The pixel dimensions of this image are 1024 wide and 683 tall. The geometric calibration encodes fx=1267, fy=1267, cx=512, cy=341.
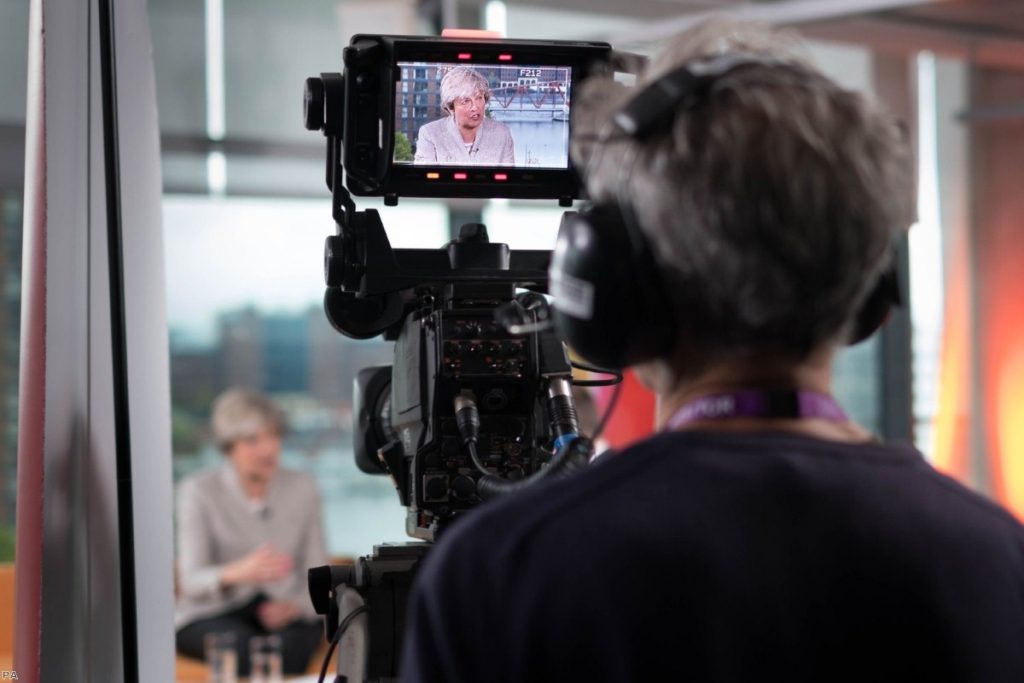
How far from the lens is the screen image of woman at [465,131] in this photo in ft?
4.75

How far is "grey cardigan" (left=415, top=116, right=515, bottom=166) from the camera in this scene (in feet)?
4.82

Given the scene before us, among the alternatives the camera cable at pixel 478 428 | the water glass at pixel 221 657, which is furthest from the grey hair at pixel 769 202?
the water glass at pixel 221 657

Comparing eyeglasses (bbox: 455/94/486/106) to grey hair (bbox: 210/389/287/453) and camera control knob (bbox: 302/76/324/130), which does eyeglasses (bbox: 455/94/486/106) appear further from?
grey hair (bbox: 210/389/287/453)

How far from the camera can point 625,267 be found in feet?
2.59

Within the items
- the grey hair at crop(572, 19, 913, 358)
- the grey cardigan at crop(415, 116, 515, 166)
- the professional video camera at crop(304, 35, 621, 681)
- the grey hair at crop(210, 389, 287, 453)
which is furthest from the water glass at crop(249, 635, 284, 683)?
the grey hair at crop(572, 19, 913, 358)

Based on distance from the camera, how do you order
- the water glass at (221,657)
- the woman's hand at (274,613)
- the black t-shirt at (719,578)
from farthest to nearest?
the woman's hand at (274,613)
the water glass at (221,657)
the black t-shirt at (719,578)

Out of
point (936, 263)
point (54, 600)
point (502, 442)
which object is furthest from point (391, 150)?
point (936, 263)

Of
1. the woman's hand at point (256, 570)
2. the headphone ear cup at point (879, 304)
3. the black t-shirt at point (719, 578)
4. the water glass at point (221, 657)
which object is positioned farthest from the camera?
the woman's hand at point (256, 570)

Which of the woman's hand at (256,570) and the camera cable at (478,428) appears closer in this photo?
the camera cable at (478,428)

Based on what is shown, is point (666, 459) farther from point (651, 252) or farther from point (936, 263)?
point (936, 263)

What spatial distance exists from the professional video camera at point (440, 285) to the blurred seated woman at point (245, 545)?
8.98 feet

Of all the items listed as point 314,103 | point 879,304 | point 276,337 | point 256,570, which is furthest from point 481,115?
point 276,337

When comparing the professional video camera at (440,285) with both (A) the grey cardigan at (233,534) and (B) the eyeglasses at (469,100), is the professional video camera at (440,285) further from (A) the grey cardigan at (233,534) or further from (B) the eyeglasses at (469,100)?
(A) the grey cardigan at (233,534)

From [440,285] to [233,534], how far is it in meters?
2.93
